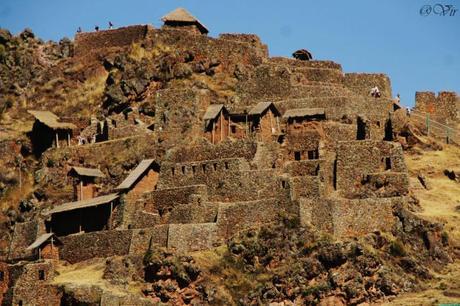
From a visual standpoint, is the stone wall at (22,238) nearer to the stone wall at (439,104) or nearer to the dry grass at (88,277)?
the dry grass at (88,277)

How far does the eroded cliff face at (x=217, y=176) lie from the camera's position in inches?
3211

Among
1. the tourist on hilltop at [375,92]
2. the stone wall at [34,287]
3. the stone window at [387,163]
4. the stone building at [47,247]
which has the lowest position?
the stone wall at [34,287]

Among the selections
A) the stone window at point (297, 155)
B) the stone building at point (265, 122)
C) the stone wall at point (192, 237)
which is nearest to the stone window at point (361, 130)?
the stone window at point (297, 155)

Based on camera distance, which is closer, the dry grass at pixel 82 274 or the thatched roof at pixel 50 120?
the dry grass at pixel 82 274

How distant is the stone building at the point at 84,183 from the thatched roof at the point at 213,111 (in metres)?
9.13

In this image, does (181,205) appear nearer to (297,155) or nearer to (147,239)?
(147,239)

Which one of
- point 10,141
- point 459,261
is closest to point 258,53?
point 10,141

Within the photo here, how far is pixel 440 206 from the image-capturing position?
8981cm

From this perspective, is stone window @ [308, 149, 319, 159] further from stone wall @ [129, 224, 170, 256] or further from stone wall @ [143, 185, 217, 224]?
stone wall @ [129, 224, 170, 256]

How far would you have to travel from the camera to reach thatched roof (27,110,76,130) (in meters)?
105

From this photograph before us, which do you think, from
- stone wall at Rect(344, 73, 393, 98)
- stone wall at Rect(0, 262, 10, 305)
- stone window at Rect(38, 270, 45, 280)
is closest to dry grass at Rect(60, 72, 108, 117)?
stone wall at Rect(344, 73, 393, 98)

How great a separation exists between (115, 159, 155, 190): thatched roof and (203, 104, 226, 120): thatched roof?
20.6 feet

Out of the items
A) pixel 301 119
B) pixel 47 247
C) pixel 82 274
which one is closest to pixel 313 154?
pixel 301 119

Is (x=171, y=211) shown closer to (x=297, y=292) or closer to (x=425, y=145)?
(x=297, y=292)
